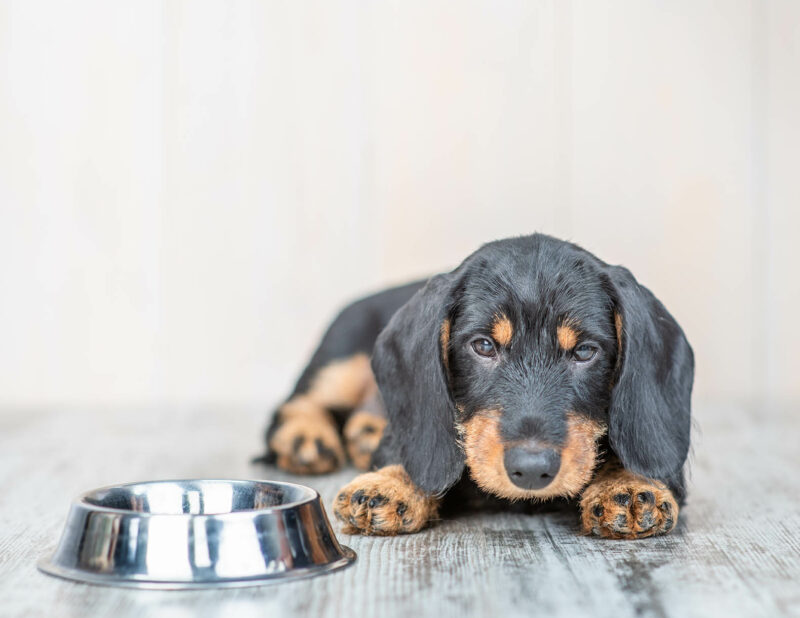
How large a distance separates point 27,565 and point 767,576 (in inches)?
66.9

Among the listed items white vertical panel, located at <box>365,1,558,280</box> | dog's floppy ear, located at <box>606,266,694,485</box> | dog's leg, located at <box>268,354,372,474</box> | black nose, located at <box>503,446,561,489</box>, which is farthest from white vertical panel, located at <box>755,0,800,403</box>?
black nose, located at <box>503,446,561,489</box>

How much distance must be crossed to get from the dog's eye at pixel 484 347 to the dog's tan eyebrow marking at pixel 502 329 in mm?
37

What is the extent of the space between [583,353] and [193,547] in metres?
1.15

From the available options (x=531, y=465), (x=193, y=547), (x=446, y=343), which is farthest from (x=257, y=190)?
(x=193, y=547)

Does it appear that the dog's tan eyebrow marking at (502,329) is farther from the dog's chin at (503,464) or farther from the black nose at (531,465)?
the black nose at (531,465)

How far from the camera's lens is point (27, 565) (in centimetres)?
248

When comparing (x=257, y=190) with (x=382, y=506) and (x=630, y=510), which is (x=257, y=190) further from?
(x=630, y=510)

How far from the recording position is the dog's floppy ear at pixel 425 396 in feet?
9.27

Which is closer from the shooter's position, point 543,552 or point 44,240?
point 543,552

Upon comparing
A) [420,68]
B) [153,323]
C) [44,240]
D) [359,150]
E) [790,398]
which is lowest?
[790,398]

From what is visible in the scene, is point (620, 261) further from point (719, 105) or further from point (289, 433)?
point (289, 433)

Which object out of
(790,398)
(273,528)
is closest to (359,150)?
(790,398)

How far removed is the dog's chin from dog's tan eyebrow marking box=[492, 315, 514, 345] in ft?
0.68

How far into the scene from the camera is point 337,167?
26.5ft
